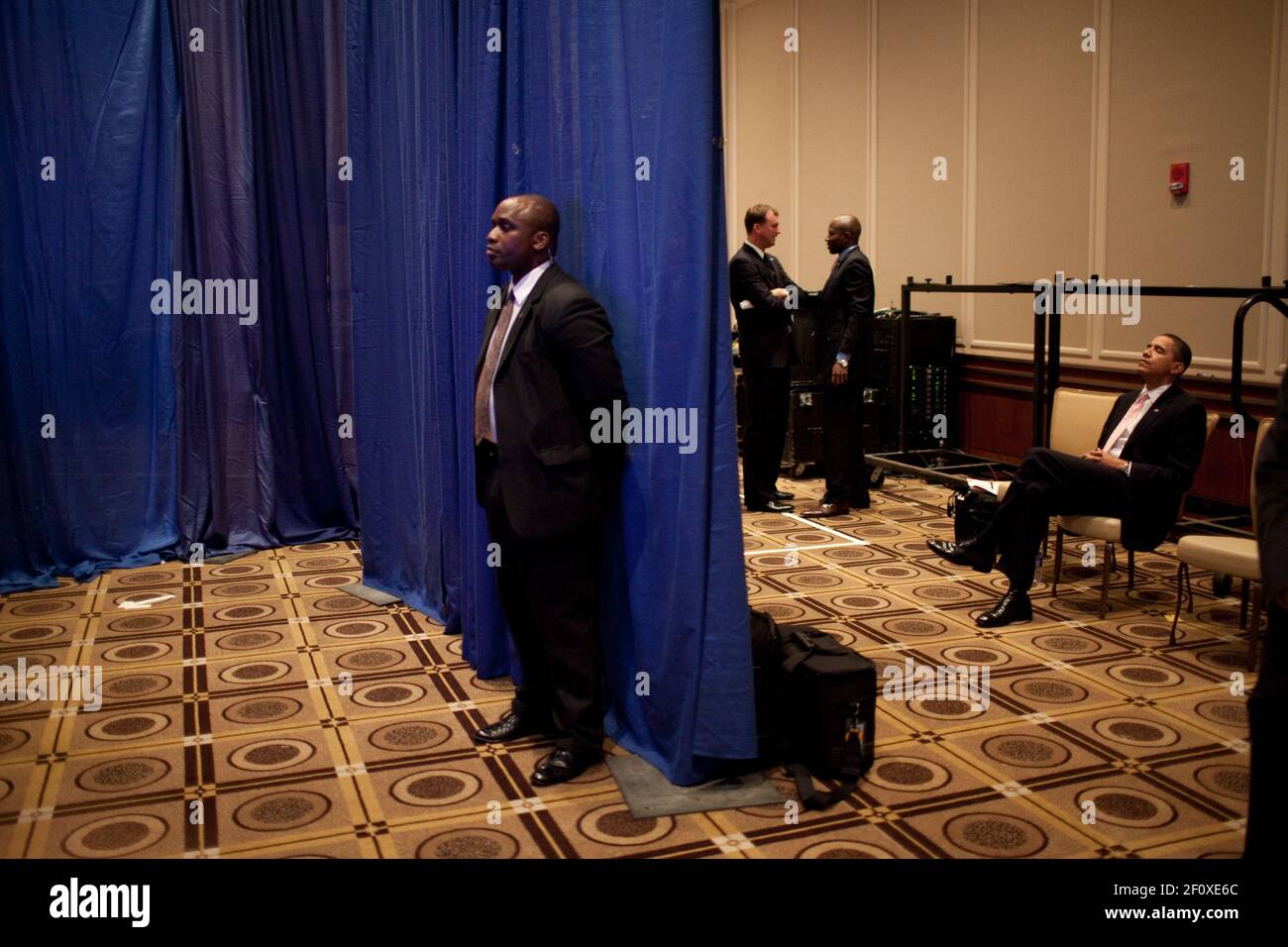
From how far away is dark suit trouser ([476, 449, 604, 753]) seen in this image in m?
3.29

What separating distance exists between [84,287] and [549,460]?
12.3ft

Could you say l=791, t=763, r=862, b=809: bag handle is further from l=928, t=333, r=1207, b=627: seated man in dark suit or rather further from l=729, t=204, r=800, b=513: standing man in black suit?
l=729, t=204, r=800, b=513: standing man in black suit

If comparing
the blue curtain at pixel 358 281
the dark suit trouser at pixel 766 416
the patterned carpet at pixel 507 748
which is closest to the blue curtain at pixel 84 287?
the blue curtain at pixel 358 281

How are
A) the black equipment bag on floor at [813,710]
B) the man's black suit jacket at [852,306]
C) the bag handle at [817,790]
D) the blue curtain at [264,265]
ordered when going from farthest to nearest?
1. the man's black suit jacket at [852,306]
2. the blue curtain at [264,265]
3. the black equipment bag on floor at [813,710]
4. the bag handle at [817,790]

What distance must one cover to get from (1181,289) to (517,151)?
337 cm

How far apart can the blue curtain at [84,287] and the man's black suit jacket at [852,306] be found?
142 inches

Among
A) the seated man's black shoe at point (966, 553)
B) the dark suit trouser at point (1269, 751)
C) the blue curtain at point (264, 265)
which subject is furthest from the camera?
the blue curtain at point (264, 265)

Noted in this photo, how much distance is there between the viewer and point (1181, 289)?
546 centimetres

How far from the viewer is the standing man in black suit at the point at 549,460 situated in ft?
10.5

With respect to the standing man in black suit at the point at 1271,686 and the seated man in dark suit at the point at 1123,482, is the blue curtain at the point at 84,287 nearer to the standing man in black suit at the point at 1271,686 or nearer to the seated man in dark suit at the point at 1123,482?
Result: the seated man in dark suit at the point at 1123,482

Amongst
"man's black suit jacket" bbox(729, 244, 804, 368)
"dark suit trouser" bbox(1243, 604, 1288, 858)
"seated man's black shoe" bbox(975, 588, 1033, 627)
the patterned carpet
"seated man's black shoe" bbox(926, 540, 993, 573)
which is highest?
"man's black suit jacket" bbox(729, 244, 804, 368)

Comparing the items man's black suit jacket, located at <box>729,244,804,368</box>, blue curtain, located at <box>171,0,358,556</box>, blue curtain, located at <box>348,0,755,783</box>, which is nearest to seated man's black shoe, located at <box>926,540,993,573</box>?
man's black suit jacket, located at <box>729,244,804,368</box>

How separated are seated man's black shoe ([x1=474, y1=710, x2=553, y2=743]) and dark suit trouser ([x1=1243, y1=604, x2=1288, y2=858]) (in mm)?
2217

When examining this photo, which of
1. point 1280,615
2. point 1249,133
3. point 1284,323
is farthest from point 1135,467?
point 1280,615
